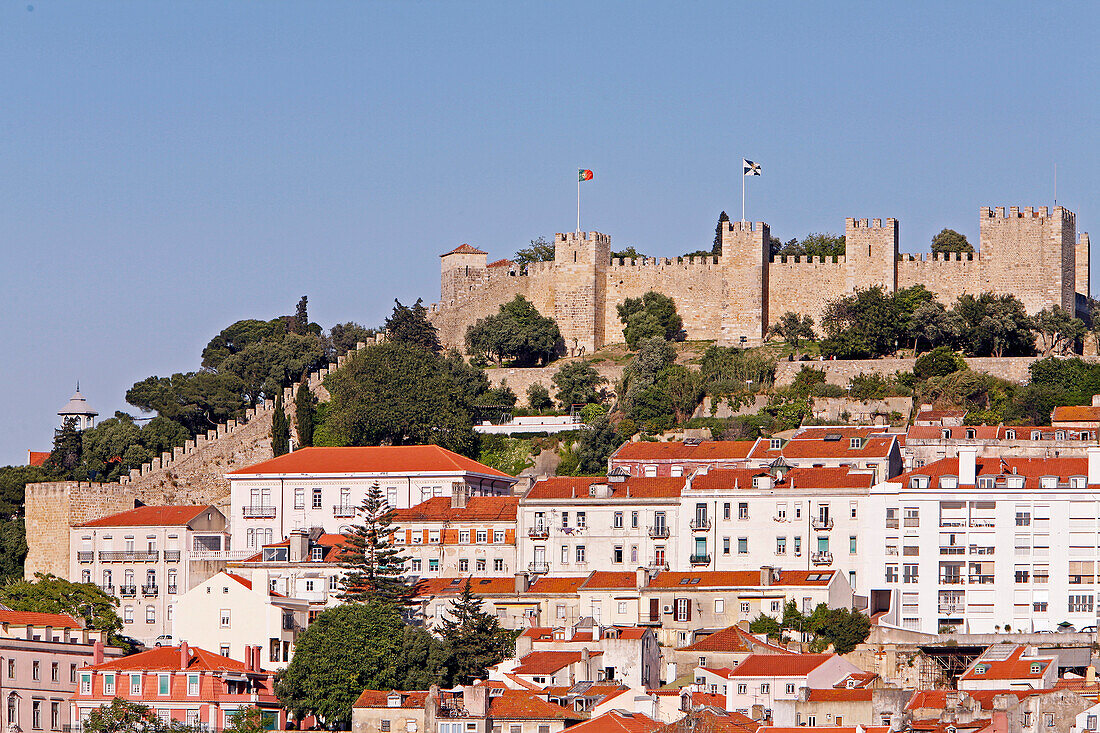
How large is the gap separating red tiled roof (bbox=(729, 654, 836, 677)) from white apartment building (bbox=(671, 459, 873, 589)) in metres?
7.09

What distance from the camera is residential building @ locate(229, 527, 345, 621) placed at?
6769cm

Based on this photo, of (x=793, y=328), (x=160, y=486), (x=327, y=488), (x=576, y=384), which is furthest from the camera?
(x=793, y=328)

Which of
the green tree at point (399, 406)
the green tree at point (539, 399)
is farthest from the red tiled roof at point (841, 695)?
the green tree at point (539, 399)

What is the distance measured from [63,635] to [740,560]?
19451 millimetres

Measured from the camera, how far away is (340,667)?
191ft

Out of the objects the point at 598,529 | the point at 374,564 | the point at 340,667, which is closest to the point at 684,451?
the point at 598,529

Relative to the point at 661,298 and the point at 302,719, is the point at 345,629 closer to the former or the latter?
the point at 302,719

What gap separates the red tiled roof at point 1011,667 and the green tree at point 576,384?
110 ft

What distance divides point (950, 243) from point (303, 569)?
4398cm

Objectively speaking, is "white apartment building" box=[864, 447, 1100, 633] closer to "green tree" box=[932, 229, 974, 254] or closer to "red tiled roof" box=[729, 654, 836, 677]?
"red tiled roof" box=[729, 654, 836, 677]

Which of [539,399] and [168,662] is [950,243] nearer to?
[539,399]

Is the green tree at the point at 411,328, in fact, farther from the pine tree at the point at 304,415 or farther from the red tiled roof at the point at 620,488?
the red tiled roof at the point at 620,488

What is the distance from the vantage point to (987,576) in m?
63.2

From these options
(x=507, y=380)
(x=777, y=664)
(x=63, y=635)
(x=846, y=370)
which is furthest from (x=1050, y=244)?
(x=63, y=635)
